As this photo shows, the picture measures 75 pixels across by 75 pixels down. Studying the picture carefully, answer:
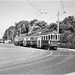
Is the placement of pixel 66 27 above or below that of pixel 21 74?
above

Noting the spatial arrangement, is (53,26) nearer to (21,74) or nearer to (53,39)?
(53,39)

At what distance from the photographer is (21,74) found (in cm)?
677

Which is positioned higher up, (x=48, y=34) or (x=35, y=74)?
(x=48, y=34)

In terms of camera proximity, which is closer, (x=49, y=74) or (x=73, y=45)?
(x=49, y=74)

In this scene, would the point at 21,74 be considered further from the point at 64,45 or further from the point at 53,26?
the point at 53,26

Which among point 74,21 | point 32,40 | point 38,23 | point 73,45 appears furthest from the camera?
point 38,23

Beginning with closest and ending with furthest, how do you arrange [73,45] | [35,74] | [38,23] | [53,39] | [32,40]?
1. [35,74]
2. [53,39]
3. [73,45]
4. [32,40]
5. [38,23]

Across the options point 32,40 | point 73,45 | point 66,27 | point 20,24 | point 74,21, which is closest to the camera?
point 73,45

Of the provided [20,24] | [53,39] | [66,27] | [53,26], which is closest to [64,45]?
[53,39]

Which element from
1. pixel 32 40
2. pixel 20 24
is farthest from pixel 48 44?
pixel 20 24

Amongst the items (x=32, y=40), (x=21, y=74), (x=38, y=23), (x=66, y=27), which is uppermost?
(x=38, y=23)

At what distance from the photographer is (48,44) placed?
82.2 feet

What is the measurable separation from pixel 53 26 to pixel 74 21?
8495 mm

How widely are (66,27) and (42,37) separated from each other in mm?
20146
